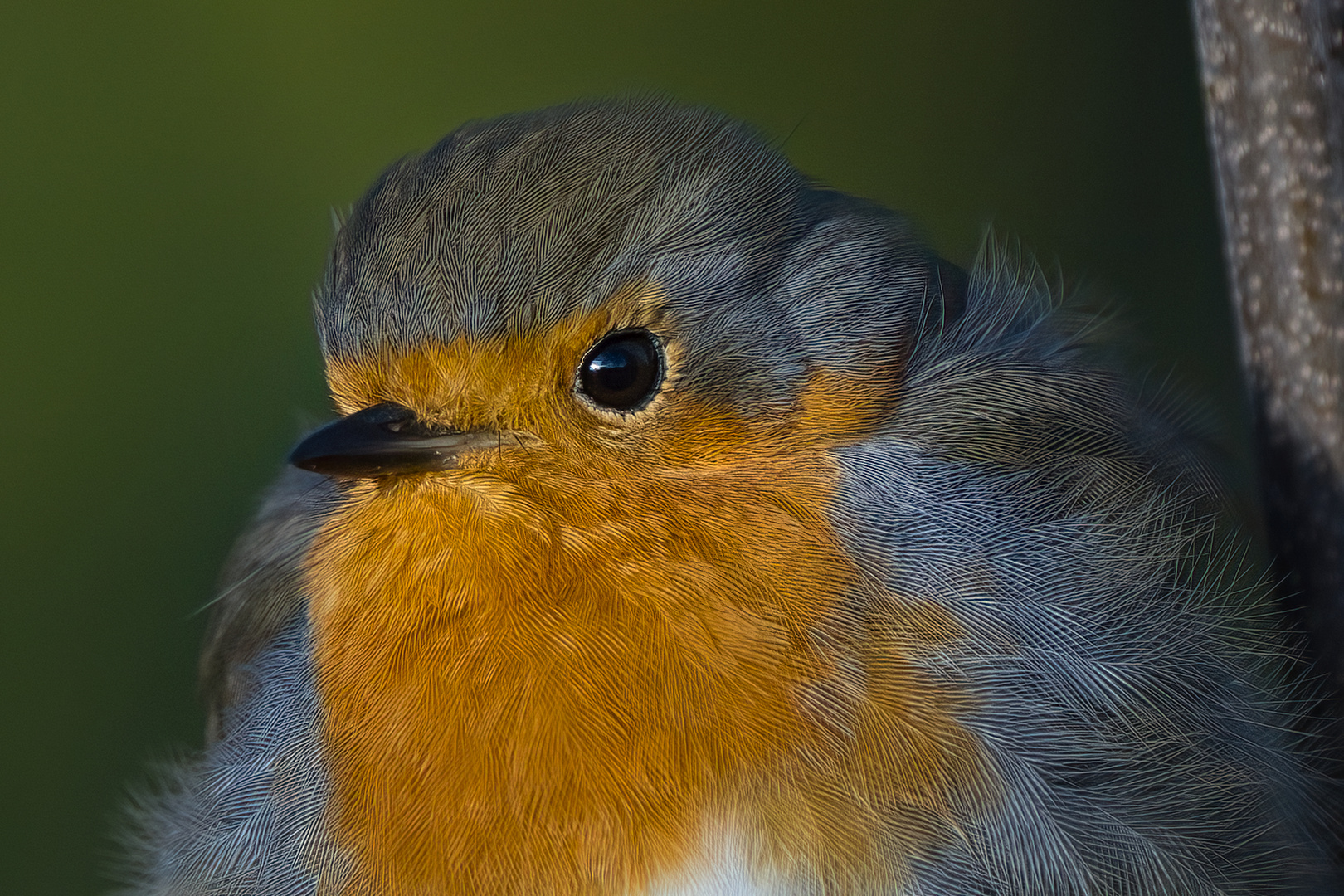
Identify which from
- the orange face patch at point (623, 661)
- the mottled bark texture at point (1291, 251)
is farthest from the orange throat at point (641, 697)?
the mottled bark texture at point (1291, 251)

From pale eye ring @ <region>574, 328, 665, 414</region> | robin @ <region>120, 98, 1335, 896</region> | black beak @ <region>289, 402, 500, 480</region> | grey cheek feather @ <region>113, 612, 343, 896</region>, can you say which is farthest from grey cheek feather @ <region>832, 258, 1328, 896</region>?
grey cheek feather @ <region>113, 612, 343, 896</region>

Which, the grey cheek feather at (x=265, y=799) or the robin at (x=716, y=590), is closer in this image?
the robin at (x=716, y=590)

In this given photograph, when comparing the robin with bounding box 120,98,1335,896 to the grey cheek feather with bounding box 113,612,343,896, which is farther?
the grey cheek feather with bounding box 113,612,343,896

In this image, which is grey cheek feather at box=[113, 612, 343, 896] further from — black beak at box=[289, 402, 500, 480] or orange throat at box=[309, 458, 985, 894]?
black beak at box=[289, 402, 500, 480]

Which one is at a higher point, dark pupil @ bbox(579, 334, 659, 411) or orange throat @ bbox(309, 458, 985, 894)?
dark pupil @ bbox(579, 334, 659, 411)

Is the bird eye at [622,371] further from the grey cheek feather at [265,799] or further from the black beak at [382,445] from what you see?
the grey cheek feather at [265,799]

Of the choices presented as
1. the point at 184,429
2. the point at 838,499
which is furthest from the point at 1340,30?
the point at 184,429

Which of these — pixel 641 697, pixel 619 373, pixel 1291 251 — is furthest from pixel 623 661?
pixel 1291 251
